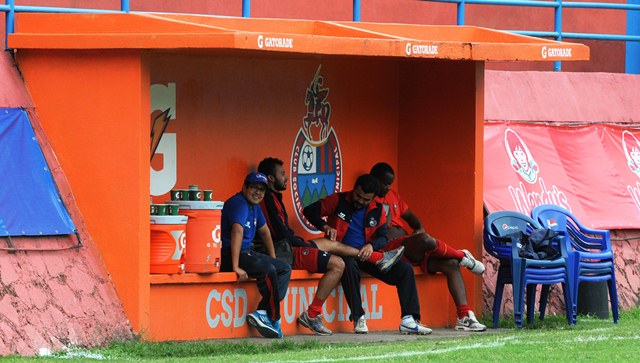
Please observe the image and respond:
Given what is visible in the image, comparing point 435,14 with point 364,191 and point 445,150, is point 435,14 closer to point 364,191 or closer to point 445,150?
point 445,150

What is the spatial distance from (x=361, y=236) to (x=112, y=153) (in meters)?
2.78

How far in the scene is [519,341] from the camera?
39.0 feet

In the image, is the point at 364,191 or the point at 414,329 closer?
the point at 414,329

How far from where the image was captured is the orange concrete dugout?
11.9 meters

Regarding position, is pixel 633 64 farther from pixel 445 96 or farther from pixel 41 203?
pixel 41 203

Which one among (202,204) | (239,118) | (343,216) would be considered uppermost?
(239,118)

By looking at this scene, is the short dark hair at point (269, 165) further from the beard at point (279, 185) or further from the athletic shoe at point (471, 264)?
the athletic shoe at point (471, 264)

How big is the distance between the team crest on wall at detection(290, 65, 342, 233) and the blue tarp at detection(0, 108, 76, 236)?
293cm

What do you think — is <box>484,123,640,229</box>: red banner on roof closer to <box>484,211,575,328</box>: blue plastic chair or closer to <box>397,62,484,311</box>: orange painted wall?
<box>397,62,484,311</box>: orange painted wall

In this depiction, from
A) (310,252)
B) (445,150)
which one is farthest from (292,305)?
(445,150)

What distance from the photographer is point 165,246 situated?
12.3 m

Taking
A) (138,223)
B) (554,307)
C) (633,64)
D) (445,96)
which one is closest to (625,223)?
(554,307)

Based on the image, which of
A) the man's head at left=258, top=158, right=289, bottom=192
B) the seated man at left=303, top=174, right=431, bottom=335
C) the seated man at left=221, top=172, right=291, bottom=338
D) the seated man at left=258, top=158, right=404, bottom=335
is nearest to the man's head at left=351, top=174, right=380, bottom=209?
the seated man at left=303, top=174, right=431, bottom=335

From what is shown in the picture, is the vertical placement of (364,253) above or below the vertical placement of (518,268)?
above
